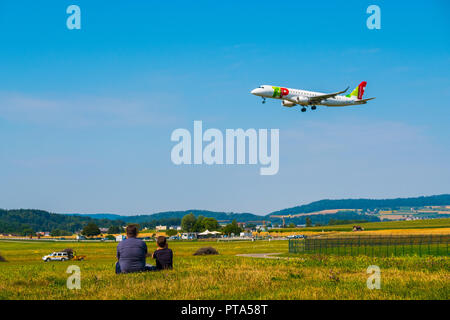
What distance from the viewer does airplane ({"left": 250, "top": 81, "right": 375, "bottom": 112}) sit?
245 ft

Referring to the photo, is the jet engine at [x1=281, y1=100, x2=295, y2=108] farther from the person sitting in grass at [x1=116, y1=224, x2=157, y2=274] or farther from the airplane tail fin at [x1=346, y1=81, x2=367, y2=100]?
the person sitting in grass at [x1=116, y1=224, x2=157, y2=274]

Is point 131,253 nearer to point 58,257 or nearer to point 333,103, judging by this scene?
point 58,257

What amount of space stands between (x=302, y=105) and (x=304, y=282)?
204 ft

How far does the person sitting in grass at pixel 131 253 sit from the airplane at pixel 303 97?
57.4 metres

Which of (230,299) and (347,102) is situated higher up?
(347,102)

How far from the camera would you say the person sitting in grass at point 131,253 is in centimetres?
1750

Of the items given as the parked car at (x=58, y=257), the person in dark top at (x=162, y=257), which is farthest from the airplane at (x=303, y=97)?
the person in dark top at (x=162, y=257)

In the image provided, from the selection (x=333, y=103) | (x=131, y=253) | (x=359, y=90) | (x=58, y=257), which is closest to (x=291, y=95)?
(x=333, y=103)

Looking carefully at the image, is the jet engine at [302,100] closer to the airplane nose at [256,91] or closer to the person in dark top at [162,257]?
the airplane nose at [256,91]
